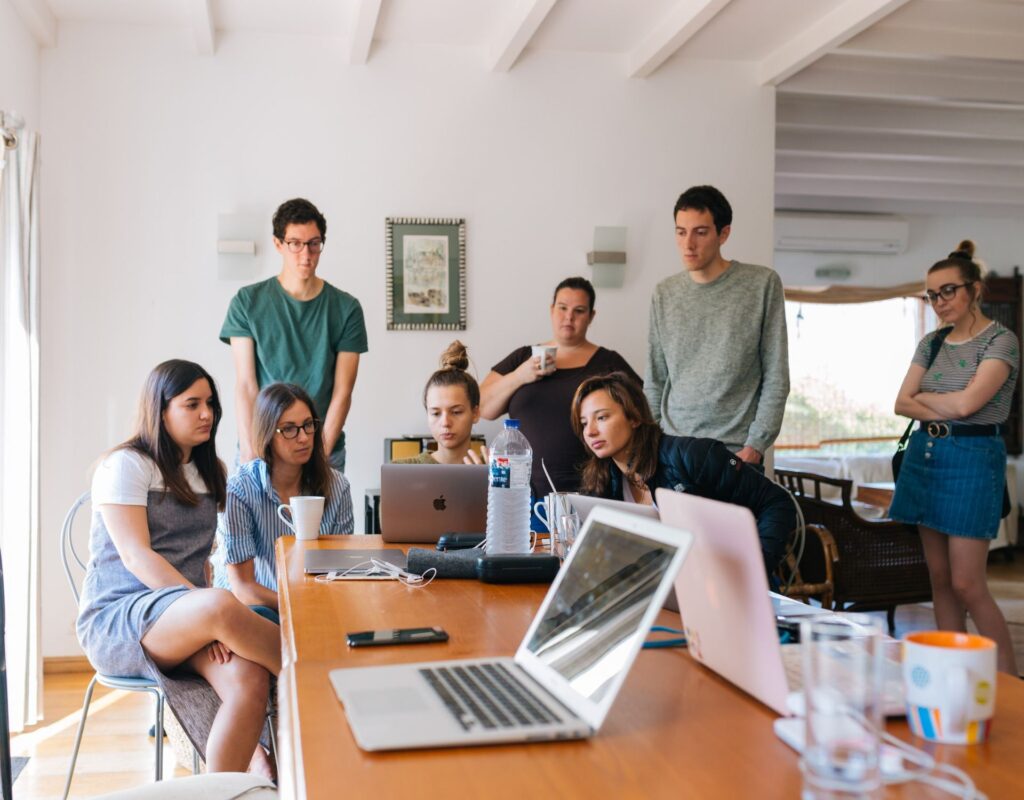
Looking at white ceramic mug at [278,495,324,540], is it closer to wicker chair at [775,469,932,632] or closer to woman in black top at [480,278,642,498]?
woman in black top at [480,278,642,498]

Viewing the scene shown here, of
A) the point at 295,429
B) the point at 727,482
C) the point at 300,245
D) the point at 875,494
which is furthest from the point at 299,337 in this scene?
the point at 875,494

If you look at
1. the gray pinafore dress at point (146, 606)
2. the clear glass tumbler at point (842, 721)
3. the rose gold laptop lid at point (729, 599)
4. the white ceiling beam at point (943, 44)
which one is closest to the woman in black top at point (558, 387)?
the gray pinafore dress at point (146, 606)

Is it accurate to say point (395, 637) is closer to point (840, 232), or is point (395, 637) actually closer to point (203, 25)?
point (203, 25)

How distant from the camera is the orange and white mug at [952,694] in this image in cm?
96

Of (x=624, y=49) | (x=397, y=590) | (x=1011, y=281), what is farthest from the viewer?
(x=1011, y=281)

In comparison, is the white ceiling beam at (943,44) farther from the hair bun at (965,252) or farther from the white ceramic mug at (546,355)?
the white ceramic mug at (546,355)

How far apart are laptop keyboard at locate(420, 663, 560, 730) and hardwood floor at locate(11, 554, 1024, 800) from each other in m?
2.09

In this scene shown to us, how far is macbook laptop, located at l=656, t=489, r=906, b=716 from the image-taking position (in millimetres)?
1046

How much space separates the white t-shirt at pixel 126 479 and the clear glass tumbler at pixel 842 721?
6.54 ft

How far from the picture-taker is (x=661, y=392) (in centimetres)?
364

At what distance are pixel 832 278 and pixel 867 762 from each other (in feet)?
27.3

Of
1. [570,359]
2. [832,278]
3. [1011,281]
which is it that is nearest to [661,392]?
A: [570,359]

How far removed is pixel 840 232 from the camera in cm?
816

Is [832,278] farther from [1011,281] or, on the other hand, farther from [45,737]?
[45,737]
